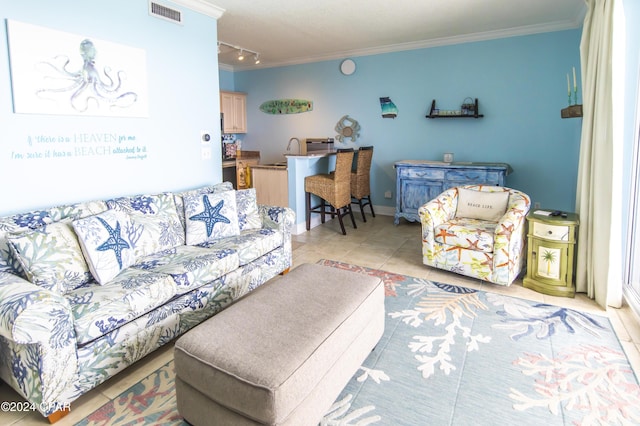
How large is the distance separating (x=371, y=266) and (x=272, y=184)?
1.98 m

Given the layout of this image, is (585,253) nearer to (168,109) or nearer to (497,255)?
(497,255)

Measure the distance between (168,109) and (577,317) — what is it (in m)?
3.54

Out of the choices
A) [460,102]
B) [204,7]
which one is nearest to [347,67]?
[460,102]

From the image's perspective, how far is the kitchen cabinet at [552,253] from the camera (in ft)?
9.68

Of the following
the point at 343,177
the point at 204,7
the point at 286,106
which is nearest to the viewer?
the point at 204,7

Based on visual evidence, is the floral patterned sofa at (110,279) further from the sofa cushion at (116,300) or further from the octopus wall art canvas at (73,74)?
the octopus wall art canvas at (73,74)

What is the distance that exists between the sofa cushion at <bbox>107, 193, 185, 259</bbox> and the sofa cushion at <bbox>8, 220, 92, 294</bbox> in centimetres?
38

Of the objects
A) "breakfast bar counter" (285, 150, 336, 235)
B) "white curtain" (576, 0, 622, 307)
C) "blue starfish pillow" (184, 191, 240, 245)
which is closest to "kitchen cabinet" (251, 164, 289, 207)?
"breakfast bar counter" (285, 150, 336, 235)

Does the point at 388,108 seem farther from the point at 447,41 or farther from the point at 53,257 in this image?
the point at 53,257

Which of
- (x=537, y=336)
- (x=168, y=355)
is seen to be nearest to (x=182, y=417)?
(x=168, y=355)

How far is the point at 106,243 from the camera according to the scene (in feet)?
7.57

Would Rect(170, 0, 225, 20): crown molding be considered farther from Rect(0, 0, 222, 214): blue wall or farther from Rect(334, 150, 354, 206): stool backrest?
Rect(334, 150, 354, 206): stool backrest

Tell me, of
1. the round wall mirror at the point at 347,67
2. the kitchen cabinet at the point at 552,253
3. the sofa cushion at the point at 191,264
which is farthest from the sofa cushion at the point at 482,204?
the round wall mirror at the point at 347,67

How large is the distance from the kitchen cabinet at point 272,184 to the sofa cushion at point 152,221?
204 centimetres
